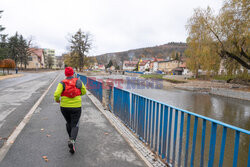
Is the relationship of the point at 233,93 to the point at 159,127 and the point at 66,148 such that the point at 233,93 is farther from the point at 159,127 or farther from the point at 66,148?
the point at 66,148

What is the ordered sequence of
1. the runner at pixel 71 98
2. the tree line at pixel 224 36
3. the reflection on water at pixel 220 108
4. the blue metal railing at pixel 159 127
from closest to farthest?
the blue metal railing at pixel 159 127 < the runner at pixel 71 98 < the reflection on water at pixel 220 108 < the tree line at pixel 224 36

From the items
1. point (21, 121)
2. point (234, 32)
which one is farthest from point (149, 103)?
point (234, 32)

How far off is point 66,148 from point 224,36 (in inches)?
699

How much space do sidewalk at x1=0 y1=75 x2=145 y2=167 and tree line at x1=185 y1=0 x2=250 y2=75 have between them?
49.2 feet

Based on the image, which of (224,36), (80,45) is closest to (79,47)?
(80,45)

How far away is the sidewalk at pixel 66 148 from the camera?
3.22 m

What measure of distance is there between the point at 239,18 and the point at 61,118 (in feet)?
54.6

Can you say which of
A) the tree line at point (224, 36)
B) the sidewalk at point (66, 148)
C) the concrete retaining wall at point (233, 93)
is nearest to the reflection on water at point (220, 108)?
the concrete retaining wall at point (233, 93)

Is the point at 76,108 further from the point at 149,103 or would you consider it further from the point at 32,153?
the point at 149,103

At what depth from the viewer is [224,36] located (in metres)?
16.4

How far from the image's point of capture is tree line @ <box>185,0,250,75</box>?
14673mm

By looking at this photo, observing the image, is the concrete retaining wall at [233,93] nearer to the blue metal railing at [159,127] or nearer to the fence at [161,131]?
the fence at [161,131]

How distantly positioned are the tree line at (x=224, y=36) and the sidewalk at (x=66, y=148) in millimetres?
14985

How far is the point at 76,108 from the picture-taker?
3.55 meters
